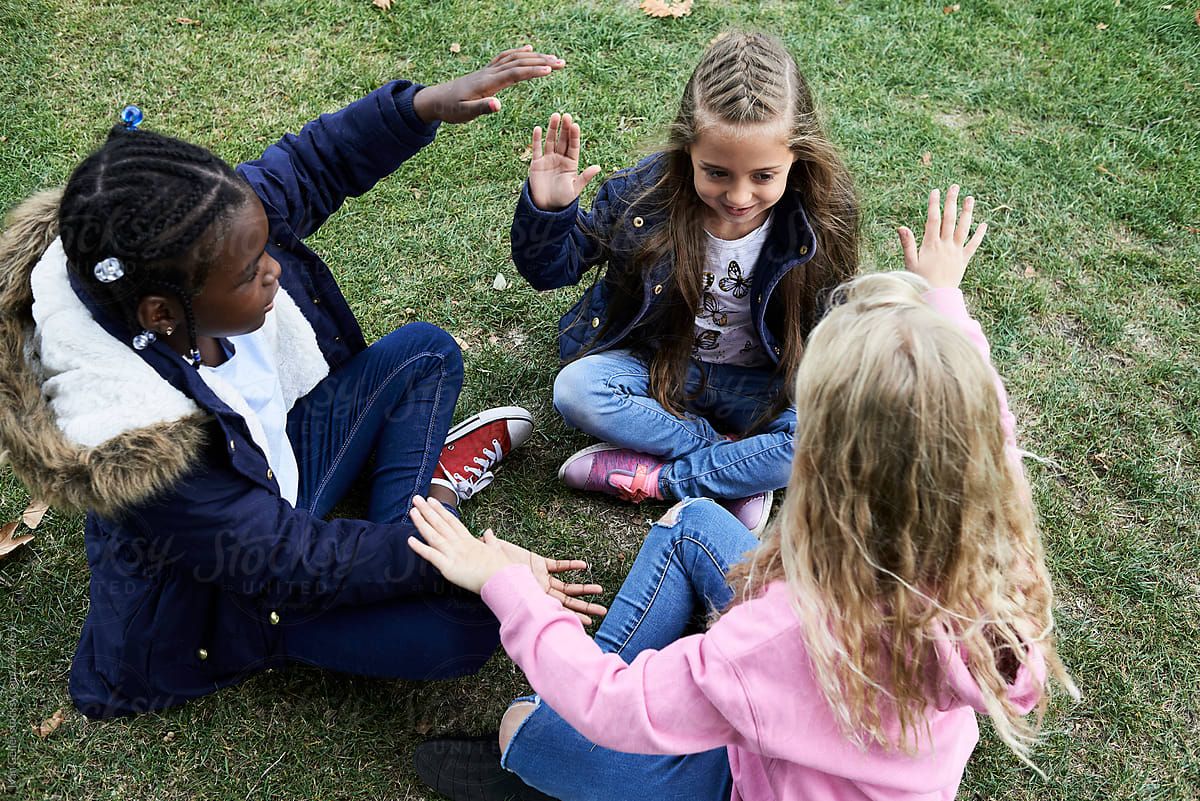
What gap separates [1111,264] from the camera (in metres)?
3.62

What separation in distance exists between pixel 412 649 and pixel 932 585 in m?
1.32

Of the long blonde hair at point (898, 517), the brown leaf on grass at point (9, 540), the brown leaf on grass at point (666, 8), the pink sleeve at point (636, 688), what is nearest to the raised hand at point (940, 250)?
the long blonde hair at point (898, 517)

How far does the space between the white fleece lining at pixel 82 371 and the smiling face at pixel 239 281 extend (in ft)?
0.56

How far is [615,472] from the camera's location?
2.90m

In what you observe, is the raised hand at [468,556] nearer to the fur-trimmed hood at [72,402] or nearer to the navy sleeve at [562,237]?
the fur-trimmed hood at [72,402]

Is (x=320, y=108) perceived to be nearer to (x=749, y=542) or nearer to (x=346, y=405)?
(x=346, y=405)

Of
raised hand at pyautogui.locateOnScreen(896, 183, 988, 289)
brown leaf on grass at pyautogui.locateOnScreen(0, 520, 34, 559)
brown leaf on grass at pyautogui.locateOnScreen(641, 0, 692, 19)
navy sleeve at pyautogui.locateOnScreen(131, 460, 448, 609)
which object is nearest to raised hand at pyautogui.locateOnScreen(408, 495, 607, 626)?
navy sleeve at pyautogui.locateOnScreen(131, 460, 448, 609)

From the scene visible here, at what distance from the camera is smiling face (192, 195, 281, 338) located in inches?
75.1

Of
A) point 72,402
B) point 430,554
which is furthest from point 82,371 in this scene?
point 430,554

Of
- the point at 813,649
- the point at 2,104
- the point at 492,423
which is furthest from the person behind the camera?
the point at 2,104

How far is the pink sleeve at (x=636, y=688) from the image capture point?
161cm

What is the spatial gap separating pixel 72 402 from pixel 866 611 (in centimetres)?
156

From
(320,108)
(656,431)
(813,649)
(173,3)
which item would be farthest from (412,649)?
(173,3)

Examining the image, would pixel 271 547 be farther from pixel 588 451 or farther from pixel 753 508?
pixel 753 508
